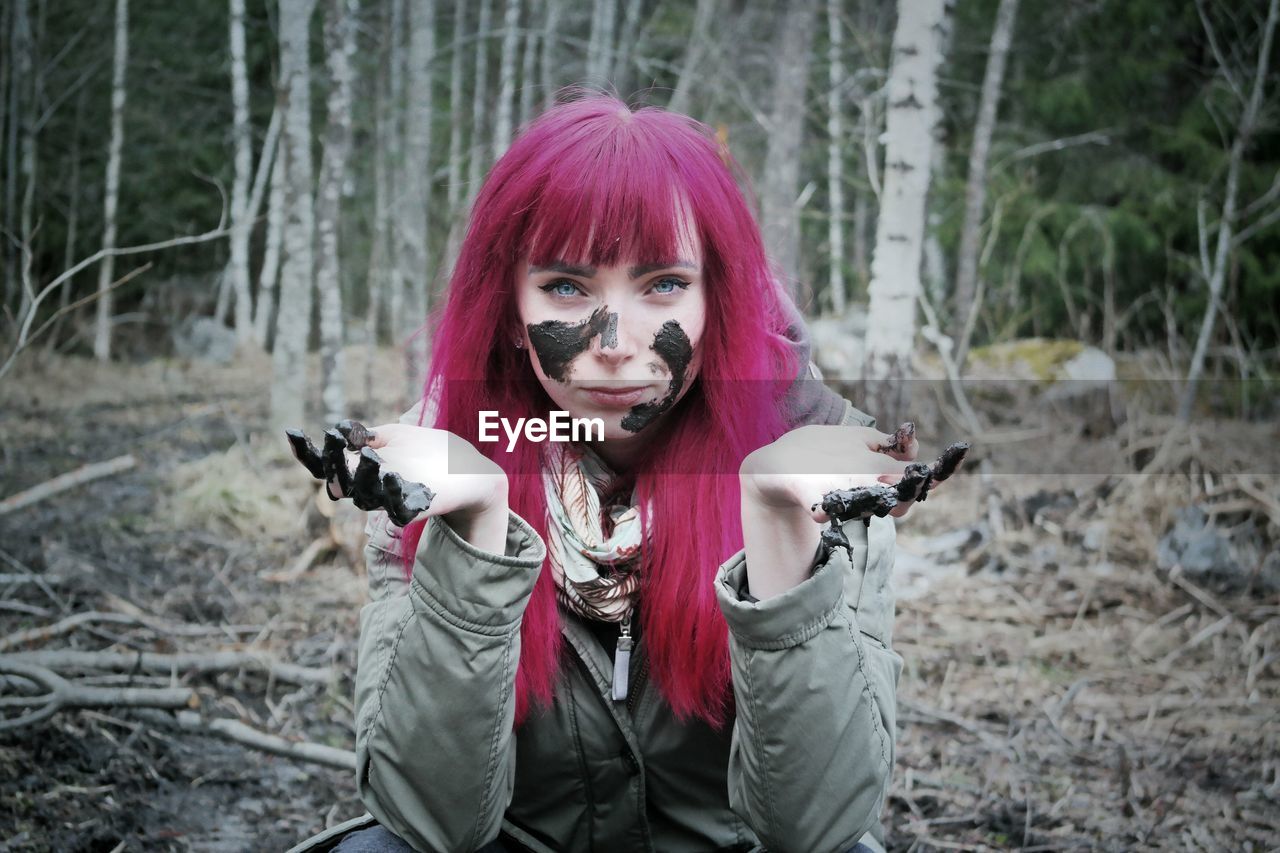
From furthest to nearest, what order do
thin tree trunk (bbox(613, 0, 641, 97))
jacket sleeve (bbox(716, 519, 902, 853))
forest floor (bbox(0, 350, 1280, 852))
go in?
thin tree trunk (bbox(613, 0, 641, 97)) → forest floor (bbox(0, 350, 1280, 852)) → jacket sleeve (bbox(716, 519, 902, 853))

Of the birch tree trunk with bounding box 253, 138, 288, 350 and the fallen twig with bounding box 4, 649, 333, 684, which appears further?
the birch tree trunk with bounding box 253, 138, 288, 350

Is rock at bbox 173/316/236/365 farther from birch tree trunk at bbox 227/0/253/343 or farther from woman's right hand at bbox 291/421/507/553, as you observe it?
woman's right hand at bbox 291/421/507/553

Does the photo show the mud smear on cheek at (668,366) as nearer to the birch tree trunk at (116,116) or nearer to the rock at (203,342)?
the birch tree trunk at (116,116)

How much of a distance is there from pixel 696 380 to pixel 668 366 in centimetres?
12

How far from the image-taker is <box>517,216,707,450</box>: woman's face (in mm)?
1338

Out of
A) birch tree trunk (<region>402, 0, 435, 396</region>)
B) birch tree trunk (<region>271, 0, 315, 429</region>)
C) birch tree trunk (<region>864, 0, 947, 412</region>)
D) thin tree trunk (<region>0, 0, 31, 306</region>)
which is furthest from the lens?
thin tree trunk (<region>0, 0, 31, 306</region>)

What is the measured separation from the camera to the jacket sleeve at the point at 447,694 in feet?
4.10

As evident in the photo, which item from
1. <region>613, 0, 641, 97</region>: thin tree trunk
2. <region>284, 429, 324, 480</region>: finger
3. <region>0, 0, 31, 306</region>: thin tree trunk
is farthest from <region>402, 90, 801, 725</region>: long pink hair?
<region>613, 0, 641, 97</region>: thin tree trunk

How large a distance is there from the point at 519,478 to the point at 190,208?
499 inches

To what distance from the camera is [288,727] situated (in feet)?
8.69

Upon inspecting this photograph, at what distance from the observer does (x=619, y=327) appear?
52.8 inches

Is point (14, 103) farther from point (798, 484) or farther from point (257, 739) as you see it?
point (798, 484)

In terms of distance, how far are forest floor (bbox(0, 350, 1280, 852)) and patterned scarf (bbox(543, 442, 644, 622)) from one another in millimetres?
1200

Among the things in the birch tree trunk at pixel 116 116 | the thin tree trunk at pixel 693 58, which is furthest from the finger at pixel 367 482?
the birch tree trunk at pixel 116 116
